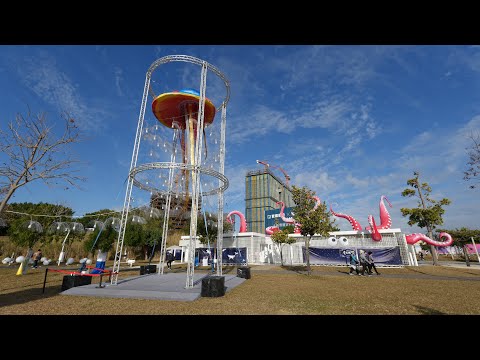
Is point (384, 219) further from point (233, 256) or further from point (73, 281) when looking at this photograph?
point (73, 281)

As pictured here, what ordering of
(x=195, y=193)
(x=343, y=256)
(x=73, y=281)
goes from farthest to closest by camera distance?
1. (x=343, y=256)
2. (x=195, y=193)
3. (x=73, y=281)

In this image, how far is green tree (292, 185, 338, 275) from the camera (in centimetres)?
1702

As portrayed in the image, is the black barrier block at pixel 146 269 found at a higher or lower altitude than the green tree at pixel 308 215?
lower

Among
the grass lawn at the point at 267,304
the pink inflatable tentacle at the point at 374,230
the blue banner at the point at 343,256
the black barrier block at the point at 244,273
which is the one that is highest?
the pink inflatable tentacle at the point at 374,230

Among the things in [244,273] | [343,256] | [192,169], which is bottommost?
[244,273]

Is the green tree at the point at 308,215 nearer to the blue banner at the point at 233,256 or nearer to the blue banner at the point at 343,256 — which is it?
the blue banner at the point at 343,256

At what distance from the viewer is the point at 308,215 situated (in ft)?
56.9

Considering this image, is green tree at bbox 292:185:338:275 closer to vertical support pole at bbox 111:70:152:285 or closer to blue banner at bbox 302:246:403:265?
blue banner at bbox 302:246:403:265

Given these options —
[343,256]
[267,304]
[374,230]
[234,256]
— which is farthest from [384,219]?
[267,304]

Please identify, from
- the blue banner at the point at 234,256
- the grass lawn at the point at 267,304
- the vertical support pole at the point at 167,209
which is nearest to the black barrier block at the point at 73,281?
the grass lawn at the point at 267,304

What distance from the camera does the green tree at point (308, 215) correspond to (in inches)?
670
